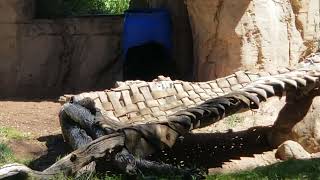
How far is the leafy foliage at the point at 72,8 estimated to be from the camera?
10.3m

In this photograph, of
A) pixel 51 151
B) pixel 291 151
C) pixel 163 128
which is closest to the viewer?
pixel 163 128

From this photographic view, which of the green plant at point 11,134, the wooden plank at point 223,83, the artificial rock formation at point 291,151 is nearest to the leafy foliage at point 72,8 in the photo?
the green plant at point 11,134

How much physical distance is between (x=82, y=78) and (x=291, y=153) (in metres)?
4.71

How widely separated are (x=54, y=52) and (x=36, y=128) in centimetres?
265

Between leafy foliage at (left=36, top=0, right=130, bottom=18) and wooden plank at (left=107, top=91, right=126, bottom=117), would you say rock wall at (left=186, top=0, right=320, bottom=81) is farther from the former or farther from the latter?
leafy foliage at (left=36, top=0, right=130, bottom=18)

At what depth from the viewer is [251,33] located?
789 centimetres

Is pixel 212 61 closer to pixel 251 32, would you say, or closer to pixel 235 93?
pixel 251 32

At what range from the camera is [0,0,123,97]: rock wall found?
32.4ft

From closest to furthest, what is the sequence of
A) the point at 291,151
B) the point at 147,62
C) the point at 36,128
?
the point at 291,151 < the point at 36,128 < the point at 147,62

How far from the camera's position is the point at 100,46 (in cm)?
1004

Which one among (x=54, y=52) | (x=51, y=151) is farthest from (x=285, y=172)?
(x=54, y=52)

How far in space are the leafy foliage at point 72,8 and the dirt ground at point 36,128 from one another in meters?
1.62

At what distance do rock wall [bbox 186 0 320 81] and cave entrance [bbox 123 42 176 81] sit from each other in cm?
127

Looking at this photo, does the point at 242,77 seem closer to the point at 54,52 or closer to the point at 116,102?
the point at 116,102
